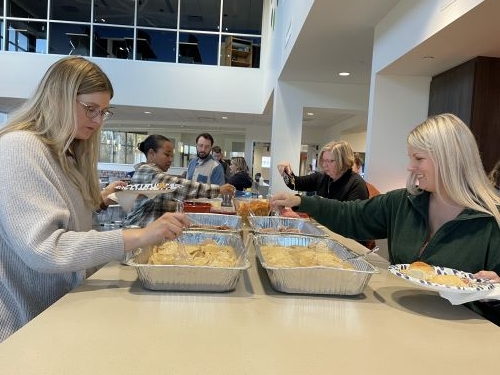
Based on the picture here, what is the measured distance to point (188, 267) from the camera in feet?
3.14

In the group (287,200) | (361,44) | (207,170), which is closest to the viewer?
(287,200)

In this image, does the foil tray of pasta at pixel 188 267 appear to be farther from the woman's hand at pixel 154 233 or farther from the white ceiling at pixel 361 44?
the white ceiling at pixel 361 44

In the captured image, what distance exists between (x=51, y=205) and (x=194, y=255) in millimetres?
396

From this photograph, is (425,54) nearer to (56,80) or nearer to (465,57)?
(465,57)

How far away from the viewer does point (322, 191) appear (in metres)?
3.19

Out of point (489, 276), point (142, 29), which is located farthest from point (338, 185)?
point (142, 29)

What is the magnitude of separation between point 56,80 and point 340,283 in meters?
0.89

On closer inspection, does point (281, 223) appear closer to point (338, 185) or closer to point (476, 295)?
point (476, 295)

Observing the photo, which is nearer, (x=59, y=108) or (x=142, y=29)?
(x=59, y=108)

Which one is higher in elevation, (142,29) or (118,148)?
(142,29)

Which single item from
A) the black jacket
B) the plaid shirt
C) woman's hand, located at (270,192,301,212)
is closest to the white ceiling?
the black jacket

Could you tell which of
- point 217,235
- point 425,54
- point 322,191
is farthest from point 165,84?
point 217,235

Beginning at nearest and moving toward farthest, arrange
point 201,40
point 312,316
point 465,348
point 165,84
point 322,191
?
point 465,348
point 312,316
point 322,191
point 165,84
point 201,40

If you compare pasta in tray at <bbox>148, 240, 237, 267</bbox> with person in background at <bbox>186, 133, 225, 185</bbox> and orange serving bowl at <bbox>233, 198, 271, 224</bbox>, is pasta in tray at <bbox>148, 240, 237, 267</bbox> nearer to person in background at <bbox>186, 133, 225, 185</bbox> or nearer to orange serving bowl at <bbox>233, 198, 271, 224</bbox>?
orange serving bowl at <bbox>233, 198, 271, 224</bbox>
